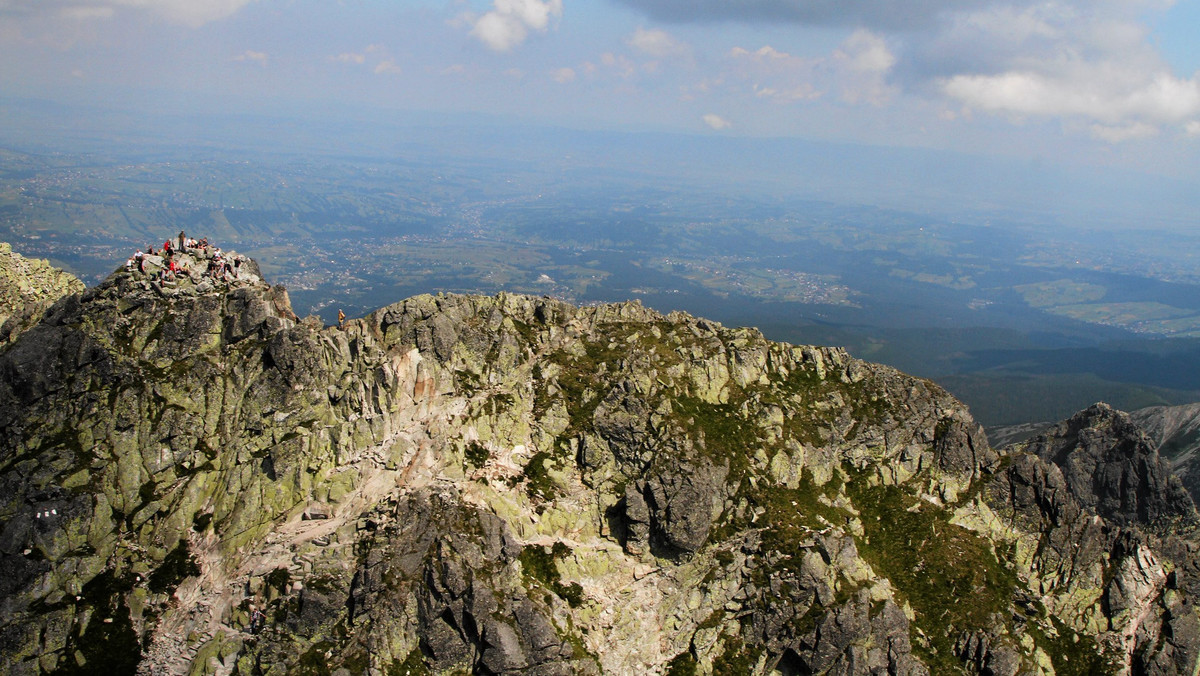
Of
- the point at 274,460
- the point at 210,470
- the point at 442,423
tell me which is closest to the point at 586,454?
the point at 442,423

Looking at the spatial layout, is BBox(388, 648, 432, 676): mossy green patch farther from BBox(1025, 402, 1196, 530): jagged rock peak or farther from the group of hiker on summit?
BBox(1025, 402, 1196, 530): jagged rock peak

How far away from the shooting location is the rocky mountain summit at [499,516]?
197 feet

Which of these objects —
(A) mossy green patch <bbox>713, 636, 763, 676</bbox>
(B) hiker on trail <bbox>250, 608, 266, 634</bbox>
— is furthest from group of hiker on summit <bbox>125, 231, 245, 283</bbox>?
(A) mossy green patch <bbox>713, 636, 763, 676</bbox>

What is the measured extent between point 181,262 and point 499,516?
50081 mm

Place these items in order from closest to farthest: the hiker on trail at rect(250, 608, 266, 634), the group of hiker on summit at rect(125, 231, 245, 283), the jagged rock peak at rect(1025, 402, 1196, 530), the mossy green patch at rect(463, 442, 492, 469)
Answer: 1. the hiker on trail at rect(250, 608, 266, 634)
2. the mossy green patch at rect(463, 442, 492, 469)
3. the group of hiker on summit at rect(125, 231, 245, 283)
4. the jagged rock peak at rect(1025, 402, 1196, 530)

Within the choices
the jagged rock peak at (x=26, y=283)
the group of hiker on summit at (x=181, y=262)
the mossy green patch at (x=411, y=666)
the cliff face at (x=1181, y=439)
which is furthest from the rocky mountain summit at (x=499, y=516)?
the cliff face at (x=1181, y=439)

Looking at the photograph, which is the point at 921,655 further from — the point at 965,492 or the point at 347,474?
the point at 347,474

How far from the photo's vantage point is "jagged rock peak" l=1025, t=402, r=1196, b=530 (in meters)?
108

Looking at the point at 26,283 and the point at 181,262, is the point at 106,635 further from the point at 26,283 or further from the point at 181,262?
the point at 26,283

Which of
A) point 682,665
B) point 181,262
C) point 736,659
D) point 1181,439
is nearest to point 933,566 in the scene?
point 736,659

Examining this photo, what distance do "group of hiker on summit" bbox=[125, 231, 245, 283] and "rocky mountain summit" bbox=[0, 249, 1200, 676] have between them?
189 centimetres

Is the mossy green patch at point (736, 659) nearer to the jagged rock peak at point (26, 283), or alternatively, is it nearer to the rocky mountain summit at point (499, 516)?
the rocky mountain summit at point (499, 516)

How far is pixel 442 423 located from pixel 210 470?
24.6m

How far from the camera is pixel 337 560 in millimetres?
61781
